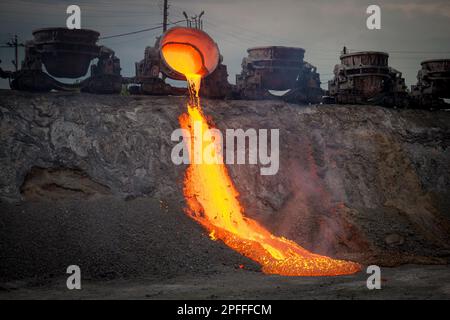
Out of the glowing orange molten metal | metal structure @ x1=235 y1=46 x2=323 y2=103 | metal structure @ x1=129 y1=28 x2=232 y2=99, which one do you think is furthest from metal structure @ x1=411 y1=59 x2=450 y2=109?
the glowing orange molten metal

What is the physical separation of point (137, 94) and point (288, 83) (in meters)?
4.79

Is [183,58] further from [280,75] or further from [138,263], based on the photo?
[138,263]

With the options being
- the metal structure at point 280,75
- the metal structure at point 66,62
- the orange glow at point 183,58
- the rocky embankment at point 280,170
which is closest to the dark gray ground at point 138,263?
the rocky embankment at point 280,170

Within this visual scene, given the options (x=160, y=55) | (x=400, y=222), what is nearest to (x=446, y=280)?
(x=400, y=222)

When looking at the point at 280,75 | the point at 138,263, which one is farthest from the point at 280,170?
the point at 138,263

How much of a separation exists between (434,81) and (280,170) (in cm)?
926

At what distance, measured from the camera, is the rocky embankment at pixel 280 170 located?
14.7 meters

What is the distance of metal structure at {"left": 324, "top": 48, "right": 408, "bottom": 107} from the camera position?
2069 centimetres

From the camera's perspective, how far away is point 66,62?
678 inches

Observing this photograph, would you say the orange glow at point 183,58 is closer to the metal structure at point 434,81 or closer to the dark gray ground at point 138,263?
the dark gray ground at point 138,263

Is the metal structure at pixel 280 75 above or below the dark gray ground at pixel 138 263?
above

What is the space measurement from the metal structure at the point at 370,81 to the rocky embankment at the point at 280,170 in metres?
2.00

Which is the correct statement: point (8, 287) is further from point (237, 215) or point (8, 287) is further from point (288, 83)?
point (288, 83)

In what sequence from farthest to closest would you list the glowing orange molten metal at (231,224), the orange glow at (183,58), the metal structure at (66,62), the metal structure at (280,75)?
the metal structure at (280,75)
the orange glow at (183,58)
the metal structure at (66,62)
the glowing orange molten metal at (231,224)
